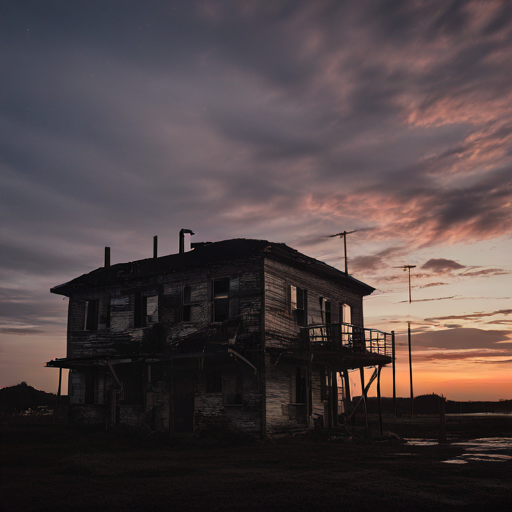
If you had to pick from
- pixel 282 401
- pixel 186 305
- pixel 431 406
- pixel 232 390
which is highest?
pixel 186 305

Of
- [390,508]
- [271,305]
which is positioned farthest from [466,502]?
[271,305]

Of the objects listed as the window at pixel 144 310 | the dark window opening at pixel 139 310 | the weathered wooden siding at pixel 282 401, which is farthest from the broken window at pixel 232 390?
the dark window opening at pixel 139 310

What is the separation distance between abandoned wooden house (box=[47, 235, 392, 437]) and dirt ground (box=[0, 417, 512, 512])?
2408 mm

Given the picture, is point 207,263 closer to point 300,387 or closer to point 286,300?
point 286,300

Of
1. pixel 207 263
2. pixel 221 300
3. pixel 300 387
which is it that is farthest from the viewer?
pixel 300 387

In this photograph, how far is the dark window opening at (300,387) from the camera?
24.4 metres

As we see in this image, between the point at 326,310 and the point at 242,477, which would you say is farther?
the point at 326,310

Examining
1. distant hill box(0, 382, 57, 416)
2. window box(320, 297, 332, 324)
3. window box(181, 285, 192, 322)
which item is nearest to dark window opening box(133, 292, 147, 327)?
window box(181, 285, 192, 322)

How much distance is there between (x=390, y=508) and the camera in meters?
9.41

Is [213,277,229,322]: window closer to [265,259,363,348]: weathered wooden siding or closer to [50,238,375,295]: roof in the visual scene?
[50,238,375,295]: roof

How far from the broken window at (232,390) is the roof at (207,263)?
5.08 metres

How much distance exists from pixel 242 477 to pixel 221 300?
11.5m

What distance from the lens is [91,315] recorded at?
28.0 metres

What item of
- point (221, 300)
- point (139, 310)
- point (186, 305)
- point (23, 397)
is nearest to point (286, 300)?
point (221, 300)
